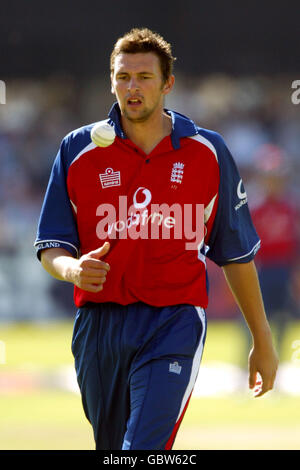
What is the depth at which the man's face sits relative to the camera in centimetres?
457

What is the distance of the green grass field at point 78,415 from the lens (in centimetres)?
783

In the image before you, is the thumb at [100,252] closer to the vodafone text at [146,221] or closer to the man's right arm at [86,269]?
the man's right arm at [86,269]

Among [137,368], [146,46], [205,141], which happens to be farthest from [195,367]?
[146,46]

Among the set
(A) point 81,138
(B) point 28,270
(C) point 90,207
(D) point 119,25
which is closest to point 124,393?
(C) point 90,207

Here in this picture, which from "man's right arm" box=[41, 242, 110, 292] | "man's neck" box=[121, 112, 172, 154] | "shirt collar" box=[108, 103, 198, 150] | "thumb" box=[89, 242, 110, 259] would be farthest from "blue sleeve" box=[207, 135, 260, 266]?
"thumb" box=[89, 242, 110, 259]

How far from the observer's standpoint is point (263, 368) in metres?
4.72

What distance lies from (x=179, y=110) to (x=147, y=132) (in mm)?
14677

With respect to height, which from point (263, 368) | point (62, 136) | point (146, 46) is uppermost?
point (62, 136)

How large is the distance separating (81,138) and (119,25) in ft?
45.1

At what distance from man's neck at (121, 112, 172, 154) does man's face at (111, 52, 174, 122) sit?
6 cm

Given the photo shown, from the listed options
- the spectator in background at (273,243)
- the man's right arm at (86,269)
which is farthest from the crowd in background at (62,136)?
the man's right arm at (86,269)

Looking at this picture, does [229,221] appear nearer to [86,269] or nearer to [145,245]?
[145,245]

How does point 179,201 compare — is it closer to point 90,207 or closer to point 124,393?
point 90,207

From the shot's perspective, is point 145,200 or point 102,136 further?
point 102,136
